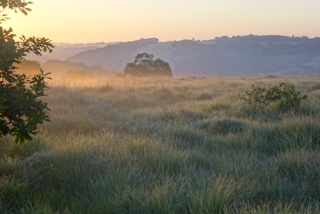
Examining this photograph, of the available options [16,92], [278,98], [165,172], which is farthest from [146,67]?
[16,92]

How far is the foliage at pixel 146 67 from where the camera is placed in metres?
52.4

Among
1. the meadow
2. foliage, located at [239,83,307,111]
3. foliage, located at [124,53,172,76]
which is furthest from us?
foliage, located at [124,53,172,76]

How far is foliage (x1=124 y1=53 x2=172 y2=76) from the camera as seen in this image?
52375mm

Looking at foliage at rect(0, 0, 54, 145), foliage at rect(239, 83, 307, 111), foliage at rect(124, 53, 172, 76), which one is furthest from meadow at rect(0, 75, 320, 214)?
foliage at rect(124, 53, 172, 76)

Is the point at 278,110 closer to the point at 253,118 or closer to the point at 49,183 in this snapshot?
the point at 253,118

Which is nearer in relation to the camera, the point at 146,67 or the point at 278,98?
the point at 278,98

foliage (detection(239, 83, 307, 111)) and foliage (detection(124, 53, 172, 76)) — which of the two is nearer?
foliage (detection(239, 83, 307, 111))

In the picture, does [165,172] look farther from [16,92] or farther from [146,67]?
[146,67]

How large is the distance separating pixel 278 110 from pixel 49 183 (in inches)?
262

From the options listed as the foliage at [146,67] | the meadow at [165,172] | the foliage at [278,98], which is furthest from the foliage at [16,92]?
the foliage at [146,67]

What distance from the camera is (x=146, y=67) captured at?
54062 millimetres

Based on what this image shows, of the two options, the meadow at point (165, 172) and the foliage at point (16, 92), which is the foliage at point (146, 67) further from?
the foliage at point (16, 92)

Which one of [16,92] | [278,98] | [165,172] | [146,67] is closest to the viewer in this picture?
[16,92]

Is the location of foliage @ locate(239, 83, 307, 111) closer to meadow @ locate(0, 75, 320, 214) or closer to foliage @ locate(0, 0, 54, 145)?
meadow @ locate(0, 75, 320, 214)
